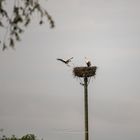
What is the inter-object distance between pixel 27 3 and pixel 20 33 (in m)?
0.45

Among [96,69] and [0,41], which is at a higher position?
[96,69]

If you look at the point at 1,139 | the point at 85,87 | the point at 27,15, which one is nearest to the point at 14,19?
the point at 27,15

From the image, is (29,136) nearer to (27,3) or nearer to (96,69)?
(96,69)

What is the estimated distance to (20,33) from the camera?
6.92 m

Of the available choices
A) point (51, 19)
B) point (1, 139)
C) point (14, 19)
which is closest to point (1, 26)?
point (14, 19)

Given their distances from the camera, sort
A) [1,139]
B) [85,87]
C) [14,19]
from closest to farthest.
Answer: [14,19] → [85,87] → [1,139]

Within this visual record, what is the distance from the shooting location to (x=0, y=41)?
7152 millimetres

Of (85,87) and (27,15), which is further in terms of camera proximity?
(85,87)

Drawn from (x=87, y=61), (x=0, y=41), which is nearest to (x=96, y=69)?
(x=87, y=61)

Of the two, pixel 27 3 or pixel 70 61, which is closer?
pixel 27 3

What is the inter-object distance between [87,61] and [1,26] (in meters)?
16.8

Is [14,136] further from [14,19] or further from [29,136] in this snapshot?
[14,19]

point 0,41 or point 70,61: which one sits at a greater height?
point 70,61

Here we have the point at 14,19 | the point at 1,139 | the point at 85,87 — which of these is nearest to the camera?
the point at 14,19
